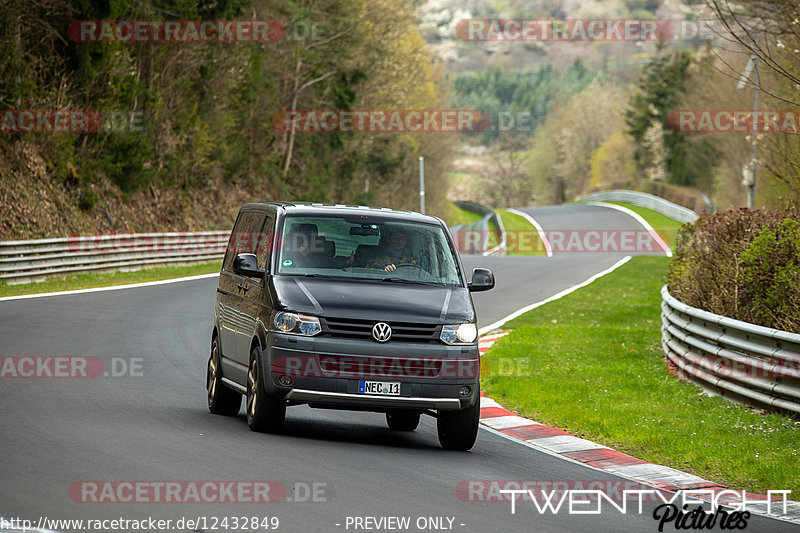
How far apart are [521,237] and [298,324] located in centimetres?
6445

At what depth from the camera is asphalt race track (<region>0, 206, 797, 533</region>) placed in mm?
7055

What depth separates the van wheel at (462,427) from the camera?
32.8ft

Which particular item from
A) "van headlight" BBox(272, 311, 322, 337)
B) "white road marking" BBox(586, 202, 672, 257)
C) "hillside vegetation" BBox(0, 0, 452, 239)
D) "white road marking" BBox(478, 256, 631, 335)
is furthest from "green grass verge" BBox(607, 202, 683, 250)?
"van headlight" BBox(272, 311, 322, 337)

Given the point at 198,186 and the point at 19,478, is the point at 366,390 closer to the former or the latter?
the point at 19,478

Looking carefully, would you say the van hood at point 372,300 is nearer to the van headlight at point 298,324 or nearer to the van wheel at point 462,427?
the van headlight at point 298,324

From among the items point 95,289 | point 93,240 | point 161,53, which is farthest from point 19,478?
point 161,53

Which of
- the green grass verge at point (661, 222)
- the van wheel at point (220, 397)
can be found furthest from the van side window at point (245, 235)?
the green grass verge at point (661, 222)

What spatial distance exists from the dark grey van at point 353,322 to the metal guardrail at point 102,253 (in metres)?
17.4

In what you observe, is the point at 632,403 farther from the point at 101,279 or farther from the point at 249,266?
the point at 101,279

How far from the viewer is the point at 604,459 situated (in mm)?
10172

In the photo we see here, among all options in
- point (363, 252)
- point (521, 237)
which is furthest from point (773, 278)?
point (521, 237)

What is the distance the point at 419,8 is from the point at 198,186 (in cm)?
3787

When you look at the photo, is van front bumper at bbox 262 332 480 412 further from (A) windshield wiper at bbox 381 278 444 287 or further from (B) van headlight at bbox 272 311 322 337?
(A) windshield wiper at bbox 381 278 444 287

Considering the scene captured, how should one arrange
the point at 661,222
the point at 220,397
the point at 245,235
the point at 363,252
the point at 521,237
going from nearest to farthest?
1. the point at 363,252
2. the point at 220,397
3. the point at 245,235
4. the point at 521,237
5. the point at 661,222
